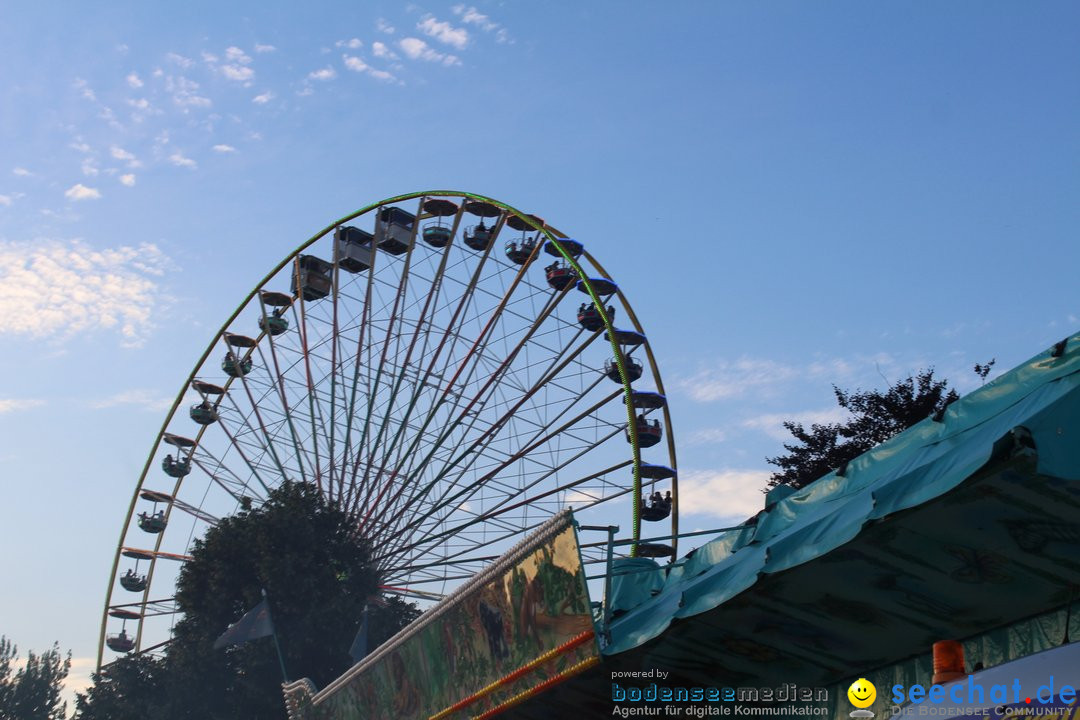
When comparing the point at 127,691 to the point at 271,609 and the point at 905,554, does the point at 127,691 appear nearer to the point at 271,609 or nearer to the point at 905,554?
the point at 271,609

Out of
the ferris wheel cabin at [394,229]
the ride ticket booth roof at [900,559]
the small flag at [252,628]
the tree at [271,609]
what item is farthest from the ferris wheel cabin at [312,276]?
the ride ticket booth roof at [900,559]

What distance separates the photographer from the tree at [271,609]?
37.1 meters

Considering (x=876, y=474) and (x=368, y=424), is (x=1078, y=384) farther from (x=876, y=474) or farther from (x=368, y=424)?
(x=368, y=424)

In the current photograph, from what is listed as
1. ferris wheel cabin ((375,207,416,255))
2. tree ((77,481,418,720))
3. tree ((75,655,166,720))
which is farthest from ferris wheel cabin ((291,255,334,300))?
tree ((75,655,166,720))

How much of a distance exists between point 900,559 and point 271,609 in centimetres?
3131

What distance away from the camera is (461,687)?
56.4 feet

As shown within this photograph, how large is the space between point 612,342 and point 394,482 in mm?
7399

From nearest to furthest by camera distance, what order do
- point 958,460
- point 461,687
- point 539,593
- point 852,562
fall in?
point 958,460 → point 852,562 → point 539,593 → point 461,687

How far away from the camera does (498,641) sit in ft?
51.4

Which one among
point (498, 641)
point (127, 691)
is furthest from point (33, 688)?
point (498, 641)

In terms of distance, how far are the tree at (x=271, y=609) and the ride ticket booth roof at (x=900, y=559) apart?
2375cm

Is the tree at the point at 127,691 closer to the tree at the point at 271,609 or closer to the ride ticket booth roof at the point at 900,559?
the tree at the point at 271,609

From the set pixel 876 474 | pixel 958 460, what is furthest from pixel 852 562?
pixel 958 460

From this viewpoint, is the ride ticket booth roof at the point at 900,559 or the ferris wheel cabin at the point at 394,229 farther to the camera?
the ferris wheel cabin at the point at 394,229
